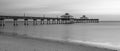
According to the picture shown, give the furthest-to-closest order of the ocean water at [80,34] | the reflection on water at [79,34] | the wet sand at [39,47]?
the reflection on water at [79,34] → the ocean water at [80,34] → the wet sand at [39,47]

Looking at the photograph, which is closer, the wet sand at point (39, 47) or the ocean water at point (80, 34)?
the wet sand at point (39, 47)

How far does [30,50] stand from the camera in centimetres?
756

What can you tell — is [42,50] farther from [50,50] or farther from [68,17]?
[68,17]

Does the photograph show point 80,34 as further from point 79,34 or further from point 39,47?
point 39,47

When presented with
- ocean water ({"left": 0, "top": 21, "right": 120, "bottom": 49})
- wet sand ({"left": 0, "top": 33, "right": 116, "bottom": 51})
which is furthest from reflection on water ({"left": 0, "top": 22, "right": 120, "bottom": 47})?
wet sand ({"left": 0, "top": 33, "right": 116, "bottom": 51})

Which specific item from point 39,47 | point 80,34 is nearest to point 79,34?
point 80,34

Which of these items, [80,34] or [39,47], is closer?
[39,47]

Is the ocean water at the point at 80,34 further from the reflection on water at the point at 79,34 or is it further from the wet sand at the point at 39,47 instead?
the wet sand at the point at 39,47

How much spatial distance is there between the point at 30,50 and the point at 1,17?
2171 inches

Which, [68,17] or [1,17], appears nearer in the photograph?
[1,17]

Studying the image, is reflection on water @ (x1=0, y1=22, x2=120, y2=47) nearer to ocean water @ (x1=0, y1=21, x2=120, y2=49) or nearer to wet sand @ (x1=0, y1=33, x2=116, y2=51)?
ocean water @ (x1=0, y1=21, x2=120, y2=49)

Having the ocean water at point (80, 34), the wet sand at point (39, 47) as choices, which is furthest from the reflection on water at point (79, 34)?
the wet sand at point (39, 47)

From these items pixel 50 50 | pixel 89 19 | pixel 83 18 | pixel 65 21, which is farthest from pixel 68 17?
pixel 50 50

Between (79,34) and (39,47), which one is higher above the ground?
(39,47)
